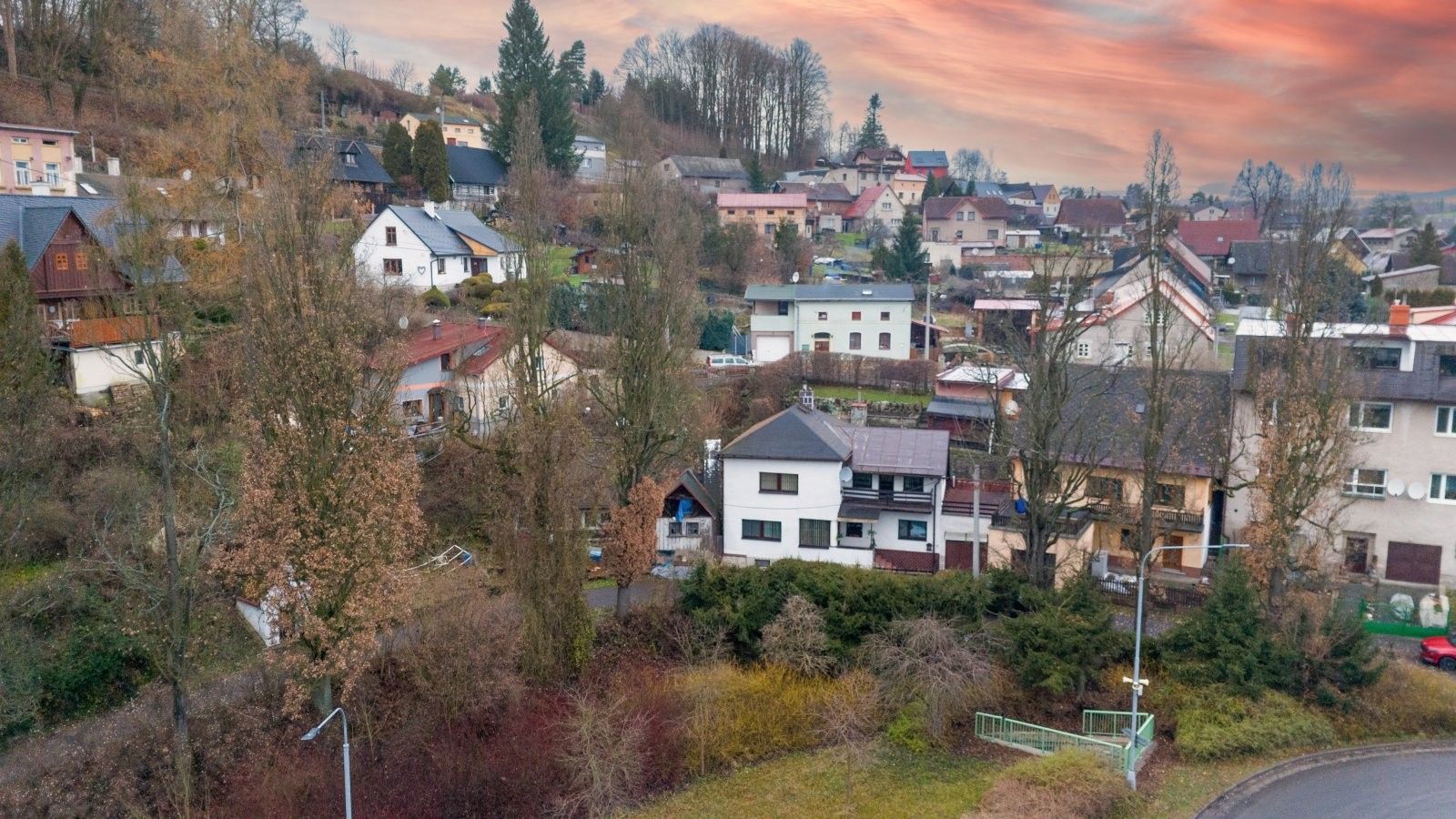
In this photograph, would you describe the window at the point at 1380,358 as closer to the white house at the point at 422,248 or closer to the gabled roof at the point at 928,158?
the white house at the point at 422,248

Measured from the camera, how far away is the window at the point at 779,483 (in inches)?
1056

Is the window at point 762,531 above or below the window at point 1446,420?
below

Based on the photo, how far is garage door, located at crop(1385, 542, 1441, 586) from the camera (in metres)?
25.8

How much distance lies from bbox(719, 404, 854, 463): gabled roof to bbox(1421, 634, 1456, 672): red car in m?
14.1

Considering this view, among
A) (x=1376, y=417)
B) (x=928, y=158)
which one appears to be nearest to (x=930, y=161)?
(x=928, y=158)

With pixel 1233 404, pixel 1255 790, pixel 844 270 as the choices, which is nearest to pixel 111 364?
pixel 1255 790

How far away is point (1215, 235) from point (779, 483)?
50.2m

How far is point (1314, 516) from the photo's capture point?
79.0ft

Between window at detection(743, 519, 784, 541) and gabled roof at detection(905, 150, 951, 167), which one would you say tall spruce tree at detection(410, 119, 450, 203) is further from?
gabled roof at detection(905, 150, 951, 167)

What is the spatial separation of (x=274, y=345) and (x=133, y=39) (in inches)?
1720

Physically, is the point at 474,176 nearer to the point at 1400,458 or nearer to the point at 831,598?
the point at 831,598


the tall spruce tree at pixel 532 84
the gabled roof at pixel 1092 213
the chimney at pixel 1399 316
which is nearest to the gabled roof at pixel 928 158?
the gabled roof at pixel 1092 213

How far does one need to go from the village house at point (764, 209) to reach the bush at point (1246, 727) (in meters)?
50.2

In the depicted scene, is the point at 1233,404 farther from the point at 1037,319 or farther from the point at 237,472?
the point at 237,472
